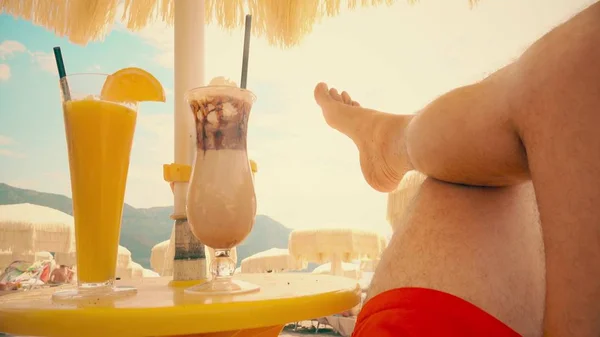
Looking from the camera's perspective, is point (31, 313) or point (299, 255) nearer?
point (31, 313)

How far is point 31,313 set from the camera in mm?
684

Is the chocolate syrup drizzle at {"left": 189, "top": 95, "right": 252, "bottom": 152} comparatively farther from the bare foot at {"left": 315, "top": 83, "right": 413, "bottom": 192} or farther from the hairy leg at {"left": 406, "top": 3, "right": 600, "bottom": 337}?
the hairy leg at {"left": 406, "top": 3, "right": 600, "bottom": 337}

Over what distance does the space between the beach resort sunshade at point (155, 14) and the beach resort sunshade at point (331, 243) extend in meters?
2.85

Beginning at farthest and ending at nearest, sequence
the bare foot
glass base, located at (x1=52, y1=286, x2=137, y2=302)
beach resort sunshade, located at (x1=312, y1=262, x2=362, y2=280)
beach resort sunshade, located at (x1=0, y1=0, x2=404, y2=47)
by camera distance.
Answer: beach resort sunshade, located at (x1=312, y1=262, x2=362, y2=280), beach resort sunshade, located at (x1=0, y1=0, x2=404, y2=47), the bare foot, glass base, located at (x1=52, y1=286, x2=137, y2=302)

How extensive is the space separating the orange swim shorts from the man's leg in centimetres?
9

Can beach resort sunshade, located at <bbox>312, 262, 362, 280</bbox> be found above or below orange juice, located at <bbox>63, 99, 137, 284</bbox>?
below

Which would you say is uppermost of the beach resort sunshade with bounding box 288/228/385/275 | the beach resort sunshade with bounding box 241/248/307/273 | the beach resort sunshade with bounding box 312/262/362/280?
the beach resort sunshade with bounding box 288/228/385/275

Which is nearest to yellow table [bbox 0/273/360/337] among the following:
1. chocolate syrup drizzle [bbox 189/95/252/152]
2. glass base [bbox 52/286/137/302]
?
glass base [bbox 52/286/137/302]

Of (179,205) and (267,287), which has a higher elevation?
(179,205)

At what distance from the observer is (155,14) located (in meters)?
2.66

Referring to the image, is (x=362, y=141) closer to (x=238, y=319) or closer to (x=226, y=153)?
(x=226, y=153)

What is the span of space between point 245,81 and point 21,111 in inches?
607

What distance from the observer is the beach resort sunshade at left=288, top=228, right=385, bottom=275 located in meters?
5.07

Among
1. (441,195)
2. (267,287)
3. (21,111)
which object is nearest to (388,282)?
(441,195)
